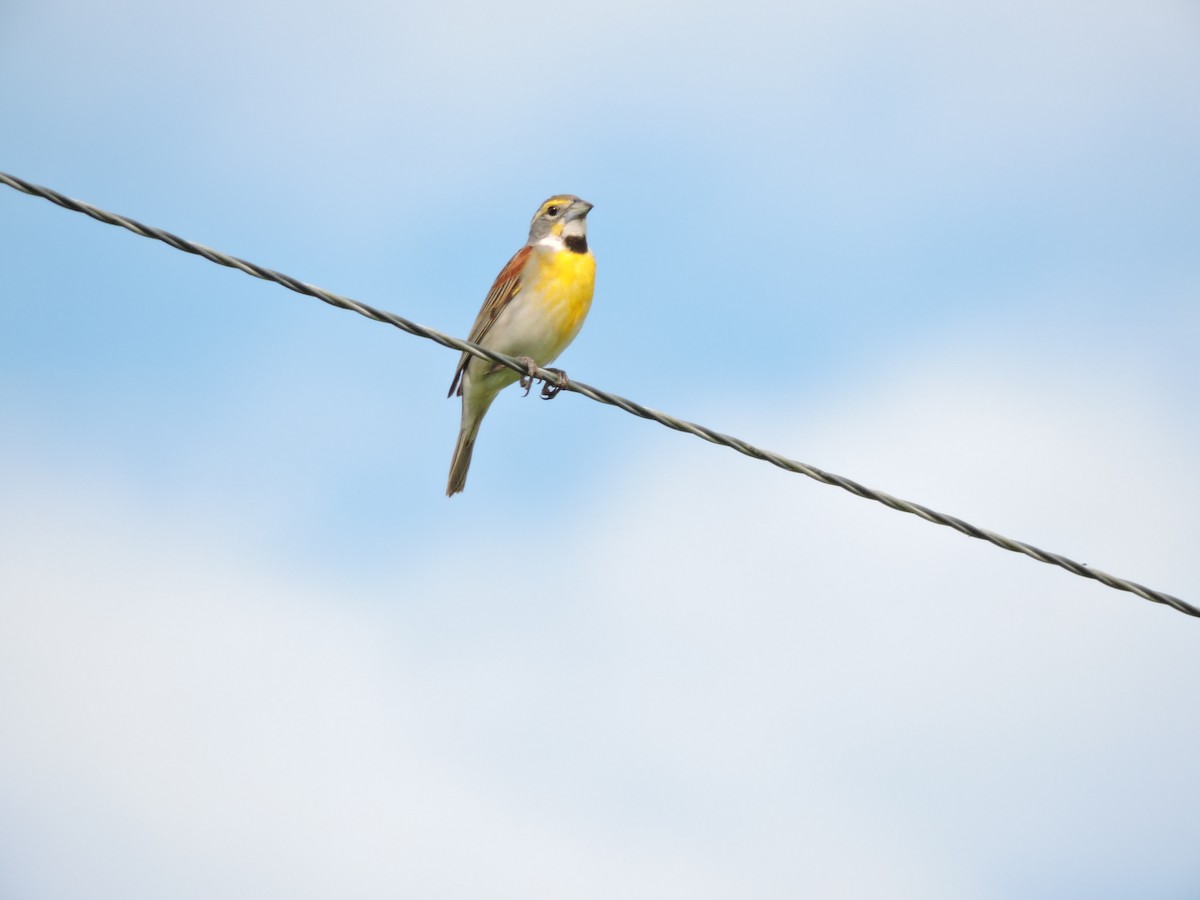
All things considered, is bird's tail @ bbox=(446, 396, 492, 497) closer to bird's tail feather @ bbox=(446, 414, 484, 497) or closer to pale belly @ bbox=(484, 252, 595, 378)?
bird's tail feather @ bbox=(446, 414, 484, 497)

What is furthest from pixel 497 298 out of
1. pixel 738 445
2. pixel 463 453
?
pixel 738 445

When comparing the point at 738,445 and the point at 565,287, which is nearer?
the point at 738,445

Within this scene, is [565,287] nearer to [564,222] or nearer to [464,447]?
[564,222]

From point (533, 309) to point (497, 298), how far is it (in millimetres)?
446

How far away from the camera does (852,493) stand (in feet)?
19.3

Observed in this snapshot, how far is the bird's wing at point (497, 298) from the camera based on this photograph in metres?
10.2

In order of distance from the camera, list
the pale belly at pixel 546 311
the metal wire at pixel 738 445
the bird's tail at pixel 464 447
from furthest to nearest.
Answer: the bird's tail at pixel 464 447 < the pale belly at pixel 546 311 < the metal wire at pixel 738 445

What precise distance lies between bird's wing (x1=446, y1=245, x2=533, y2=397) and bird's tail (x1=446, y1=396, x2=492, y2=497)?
0.21 metres

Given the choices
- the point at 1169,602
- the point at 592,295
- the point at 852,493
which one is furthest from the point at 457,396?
the point at 1169,602

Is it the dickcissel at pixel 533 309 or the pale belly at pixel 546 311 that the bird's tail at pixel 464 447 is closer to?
the dickcissel at pixel 533 309

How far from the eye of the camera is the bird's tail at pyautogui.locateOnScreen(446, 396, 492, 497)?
34.8 feet

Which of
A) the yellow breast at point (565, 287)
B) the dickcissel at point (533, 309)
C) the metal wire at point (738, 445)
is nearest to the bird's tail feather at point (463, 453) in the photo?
the dickcissel at point (533, 309)

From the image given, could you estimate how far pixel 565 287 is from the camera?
1001cm

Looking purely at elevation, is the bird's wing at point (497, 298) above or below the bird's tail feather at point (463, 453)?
above
